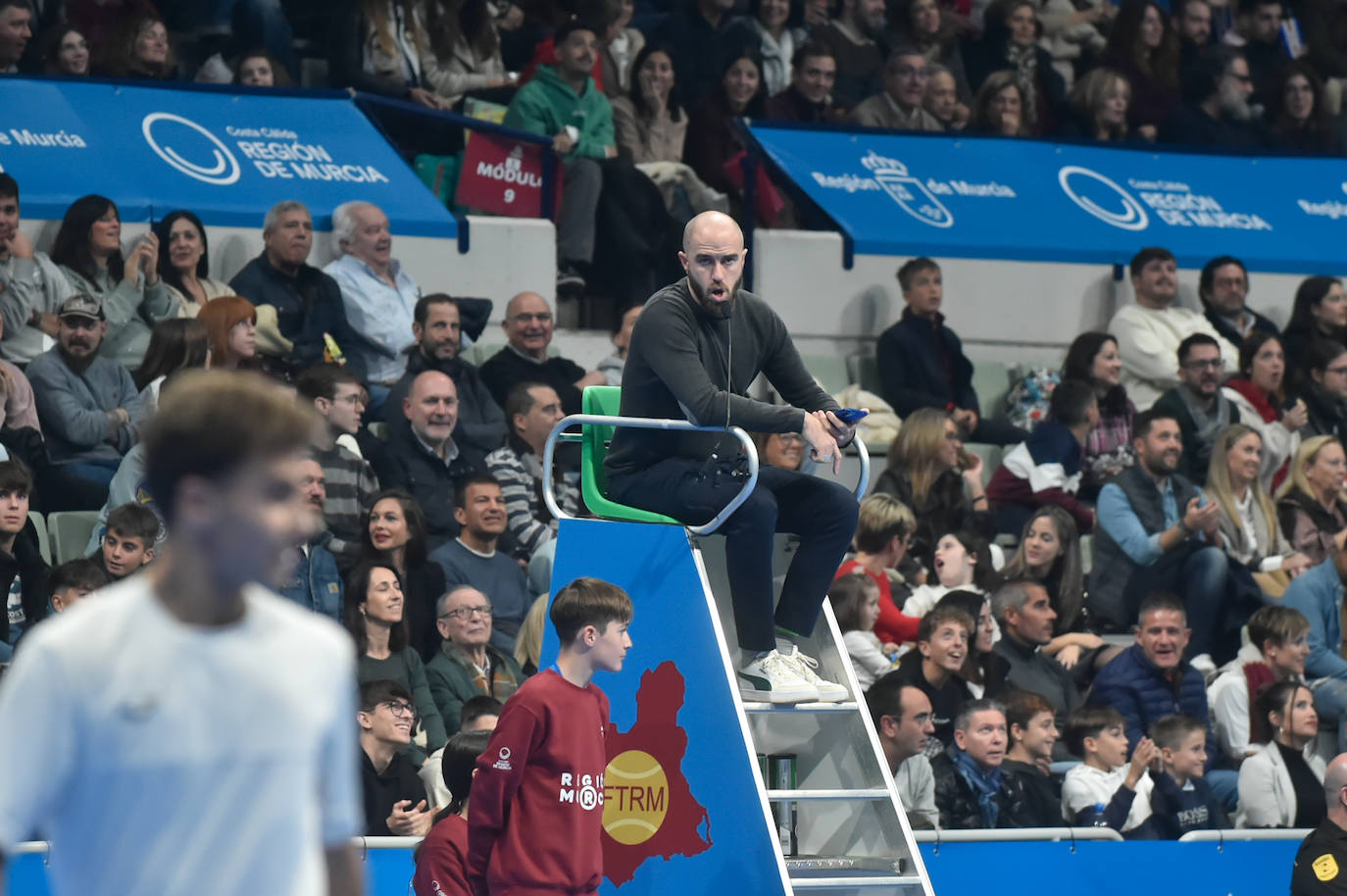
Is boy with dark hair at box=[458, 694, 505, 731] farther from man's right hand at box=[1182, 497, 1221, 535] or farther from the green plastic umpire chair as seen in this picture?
man's right hand at box=[1182, 497, 1221, 535]

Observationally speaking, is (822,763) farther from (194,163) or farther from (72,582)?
(194,163)

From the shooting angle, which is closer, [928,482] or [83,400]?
[83,400]

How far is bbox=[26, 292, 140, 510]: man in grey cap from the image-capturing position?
8.36 meters

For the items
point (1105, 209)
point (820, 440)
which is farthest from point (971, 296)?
point (820, 440)

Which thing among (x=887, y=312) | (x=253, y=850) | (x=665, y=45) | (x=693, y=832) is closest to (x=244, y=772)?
(x=253, y=850)

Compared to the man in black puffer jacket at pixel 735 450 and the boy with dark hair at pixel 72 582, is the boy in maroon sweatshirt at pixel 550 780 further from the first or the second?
the boy with dark hair at pixel 72 582

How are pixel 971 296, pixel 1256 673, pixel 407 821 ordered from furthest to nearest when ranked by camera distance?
pixel 971 296
pixel 1256 673
pixel 407 821

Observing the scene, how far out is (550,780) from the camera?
17.8ft

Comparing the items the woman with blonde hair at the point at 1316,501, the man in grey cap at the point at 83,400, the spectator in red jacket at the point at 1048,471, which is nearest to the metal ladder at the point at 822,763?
the man in grey cap at the point at 83,400

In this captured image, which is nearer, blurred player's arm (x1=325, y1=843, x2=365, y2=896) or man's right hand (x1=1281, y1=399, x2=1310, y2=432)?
blurred player's arm (x1=325, y1=843, x2=365, y2=896)

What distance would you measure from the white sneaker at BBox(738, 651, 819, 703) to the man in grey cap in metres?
3.47

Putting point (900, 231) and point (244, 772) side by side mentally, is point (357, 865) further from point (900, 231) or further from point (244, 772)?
point (900, 231)

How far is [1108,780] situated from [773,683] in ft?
8.13

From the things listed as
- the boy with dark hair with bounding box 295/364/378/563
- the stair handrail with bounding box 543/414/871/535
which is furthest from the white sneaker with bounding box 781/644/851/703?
the boy with dark hair with bounding box 295/364/378/563
